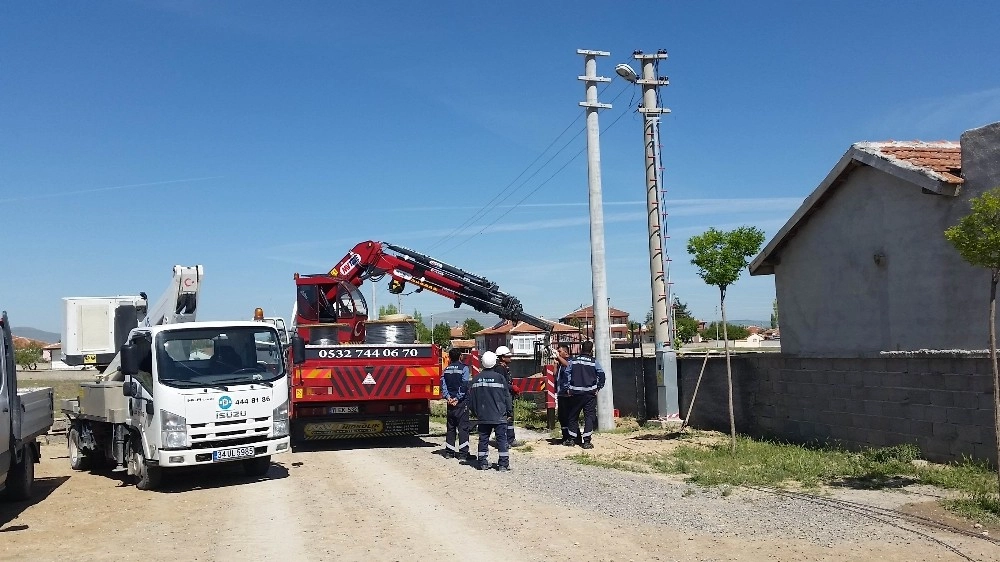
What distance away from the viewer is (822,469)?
11.0 metres

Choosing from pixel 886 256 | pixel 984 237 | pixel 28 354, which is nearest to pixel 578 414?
pixel 886 256

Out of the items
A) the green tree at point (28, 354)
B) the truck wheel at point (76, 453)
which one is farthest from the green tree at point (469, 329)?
the truck wheel at point (76, 453)

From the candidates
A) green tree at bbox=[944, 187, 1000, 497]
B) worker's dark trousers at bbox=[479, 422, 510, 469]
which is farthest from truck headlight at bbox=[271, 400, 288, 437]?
green tree at bbox=[944, 187, 1000, 497]

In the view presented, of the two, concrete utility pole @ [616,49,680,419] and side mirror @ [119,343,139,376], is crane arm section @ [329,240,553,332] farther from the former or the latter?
side mirror @ [119,343,139,376]

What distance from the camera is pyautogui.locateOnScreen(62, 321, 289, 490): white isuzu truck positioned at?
36.8ft

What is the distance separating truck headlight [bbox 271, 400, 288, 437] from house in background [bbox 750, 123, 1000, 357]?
8.48 m

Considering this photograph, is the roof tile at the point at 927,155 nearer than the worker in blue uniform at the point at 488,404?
Yes

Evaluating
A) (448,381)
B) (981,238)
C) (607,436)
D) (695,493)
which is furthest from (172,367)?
(981,238)

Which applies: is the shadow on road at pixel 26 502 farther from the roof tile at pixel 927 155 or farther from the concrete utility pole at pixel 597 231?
the roof tile at pixel 927 155

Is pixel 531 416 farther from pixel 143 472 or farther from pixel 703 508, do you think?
pixel 703 508

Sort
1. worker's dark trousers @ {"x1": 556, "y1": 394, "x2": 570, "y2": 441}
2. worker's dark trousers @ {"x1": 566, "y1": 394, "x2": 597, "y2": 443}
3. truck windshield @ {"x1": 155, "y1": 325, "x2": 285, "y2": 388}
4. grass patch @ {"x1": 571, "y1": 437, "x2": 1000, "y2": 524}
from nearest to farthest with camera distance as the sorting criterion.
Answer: grass patch @ {"x1": 571, "y1": 437, "x2": 1000, "y2": 524}, truck windshield @ {"x1": 155, "y1": 325, "x2": 285, "y2": 388}, worker's dark trousers @ {"x1": 566, "y1": 394, "x2": 597, "y2": 443}, worker's dark trousers @ {"x1": 556, "y1": 394, "x2": 570, "y2": 441}

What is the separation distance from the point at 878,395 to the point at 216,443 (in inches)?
373

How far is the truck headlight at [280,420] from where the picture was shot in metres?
11.9

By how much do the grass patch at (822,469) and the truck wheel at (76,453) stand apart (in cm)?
857
